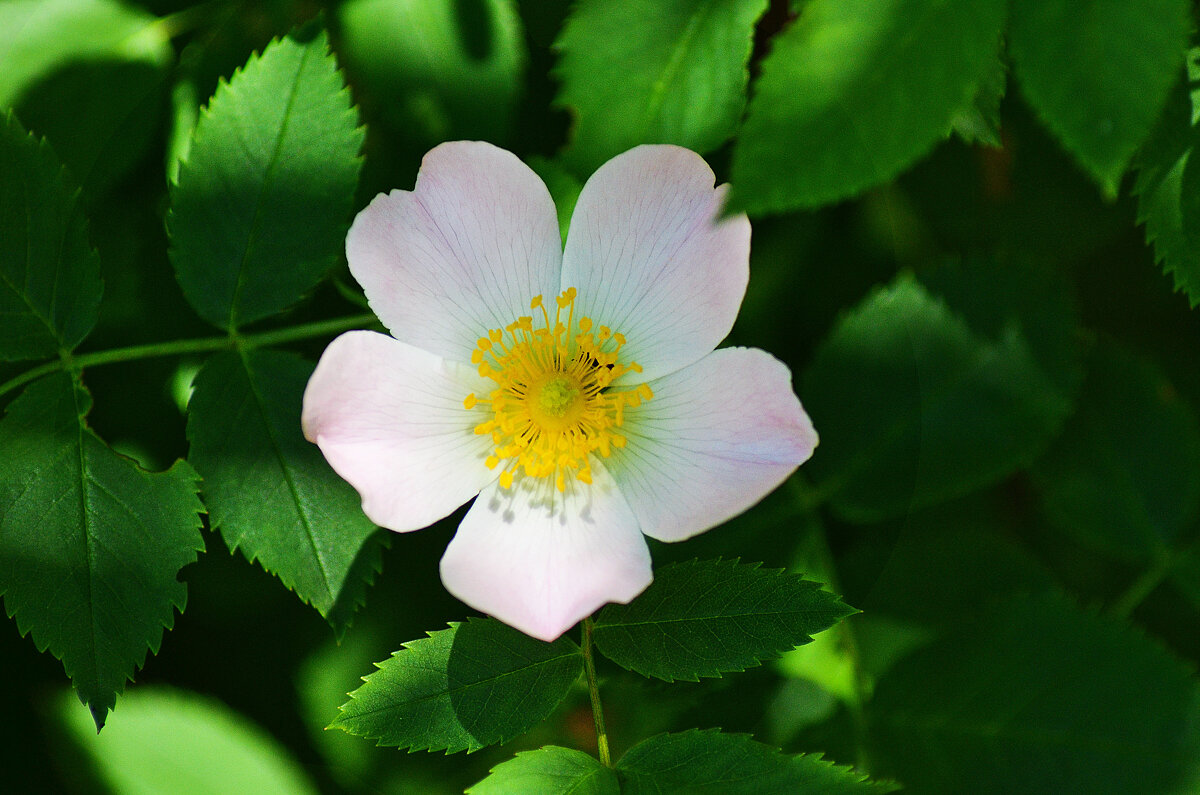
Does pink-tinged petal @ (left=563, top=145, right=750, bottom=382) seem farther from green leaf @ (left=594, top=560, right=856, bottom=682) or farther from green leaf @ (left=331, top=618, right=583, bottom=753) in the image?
green leaf @ (left=331, top=618, right=583, bottom=753)

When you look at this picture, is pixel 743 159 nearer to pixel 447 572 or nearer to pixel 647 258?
pixel 647 258

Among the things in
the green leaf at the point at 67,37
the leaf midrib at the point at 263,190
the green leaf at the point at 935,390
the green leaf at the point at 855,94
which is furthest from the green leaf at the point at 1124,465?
the green leaf at the point at 67,37

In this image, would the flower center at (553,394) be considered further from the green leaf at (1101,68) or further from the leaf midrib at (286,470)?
the green leaf at (1101,68)

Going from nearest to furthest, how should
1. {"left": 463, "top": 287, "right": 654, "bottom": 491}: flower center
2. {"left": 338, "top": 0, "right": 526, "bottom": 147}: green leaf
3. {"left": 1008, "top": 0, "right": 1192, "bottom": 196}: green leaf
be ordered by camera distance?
1. {"left": 1008, "top": 0, "right": 1192, "bottom": 196}: green leaf
2. {"left": 463, "top": 287, "right": 654, "bottom": 491}: flower center
3. {"left": 338, "top": 0, "right": 526, "bottom": 147}: green leaf

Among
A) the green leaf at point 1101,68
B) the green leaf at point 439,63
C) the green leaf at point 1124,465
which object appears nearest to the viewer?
the green leaf at point 1101,68

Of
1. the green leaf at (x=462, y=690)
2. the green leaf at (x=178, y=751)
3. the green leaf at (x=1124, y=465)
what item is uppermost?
the green leaf at (x=462, y=690)

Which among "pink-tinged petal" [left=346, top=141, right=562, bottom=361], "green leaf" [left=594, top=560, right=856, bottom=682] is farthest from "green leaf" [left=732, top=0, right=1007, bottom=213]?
"green leaf" [left=594, top=560, right=856, bottom=682]

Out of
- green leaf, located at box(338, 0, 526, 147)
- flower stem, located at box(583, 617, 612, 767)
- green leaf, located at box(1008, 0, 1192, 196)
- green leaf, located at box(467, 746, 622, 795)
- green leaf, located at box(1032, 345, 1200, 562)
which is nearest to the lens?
green leaf, located at box(1008, 0, 1192, 196)
